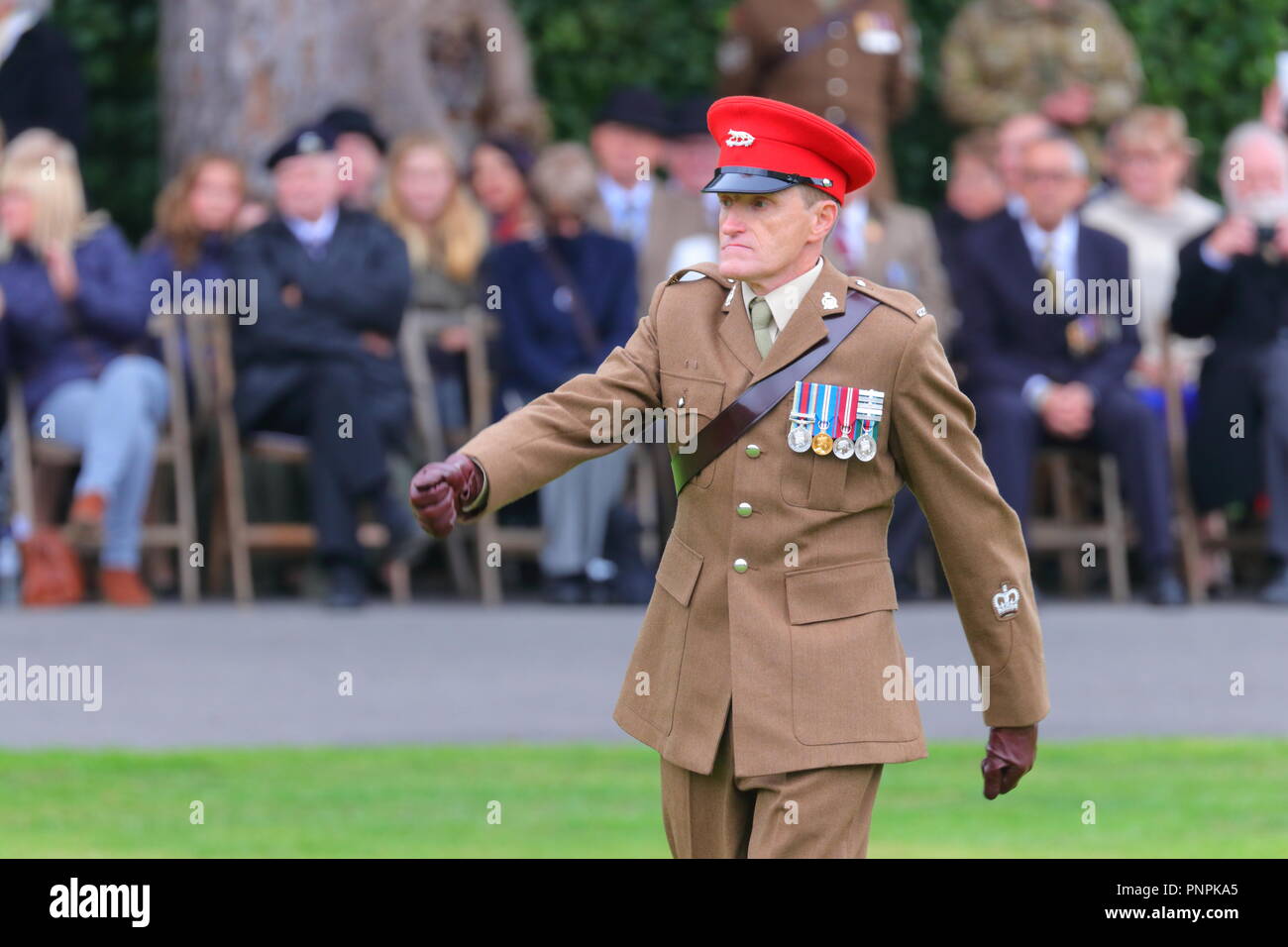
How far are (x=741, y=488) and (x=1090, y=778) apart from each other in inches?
140

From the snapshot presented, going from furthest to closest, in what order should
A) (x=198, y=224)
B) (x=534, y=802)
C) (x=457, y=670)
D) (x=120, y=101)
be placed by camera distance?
(x=120, y=101) → (x=198, y=224) → (x=457, y=670) → (x=534, y=802)

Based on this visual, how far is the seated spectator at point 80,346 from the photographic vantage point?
38.6 ft

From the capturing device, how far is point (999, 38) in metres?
Answer: 15.1

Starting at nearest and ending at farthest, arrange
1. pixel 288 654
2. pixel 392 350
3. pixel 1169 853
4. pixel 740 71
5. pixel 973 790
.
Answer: pixel 1169 853 → pixel 973 790 → pixel 288 654 → pixel 392 350 → pixel 740 71

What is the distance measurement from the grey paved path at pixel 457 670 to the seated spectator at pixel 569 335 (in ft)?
1.01

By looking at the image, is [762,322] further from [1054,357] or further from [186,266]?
[186,266]

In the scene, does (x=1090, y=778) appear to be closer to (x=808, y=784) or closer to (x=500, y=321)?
(x=808, y=784)

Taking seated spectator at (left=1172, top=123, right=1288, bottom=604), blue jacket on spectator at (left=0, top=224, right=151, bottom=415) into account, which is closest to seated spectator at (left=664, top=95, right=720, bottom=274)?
seated spectator at (left=1172, top=123, right=1288, bottom=604)

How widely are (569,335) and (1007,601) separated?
7421 mm

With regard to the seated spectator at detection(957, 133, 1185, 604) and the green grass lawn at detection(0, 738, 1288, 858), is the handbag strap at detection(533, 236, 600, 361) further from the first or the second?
the green grass lawn at detection(0, 738, 1288, 858)

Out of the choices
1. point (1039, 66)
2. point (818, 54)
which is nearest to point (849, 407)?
point (818, 54)

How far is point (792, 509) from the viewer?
4.84 metres
